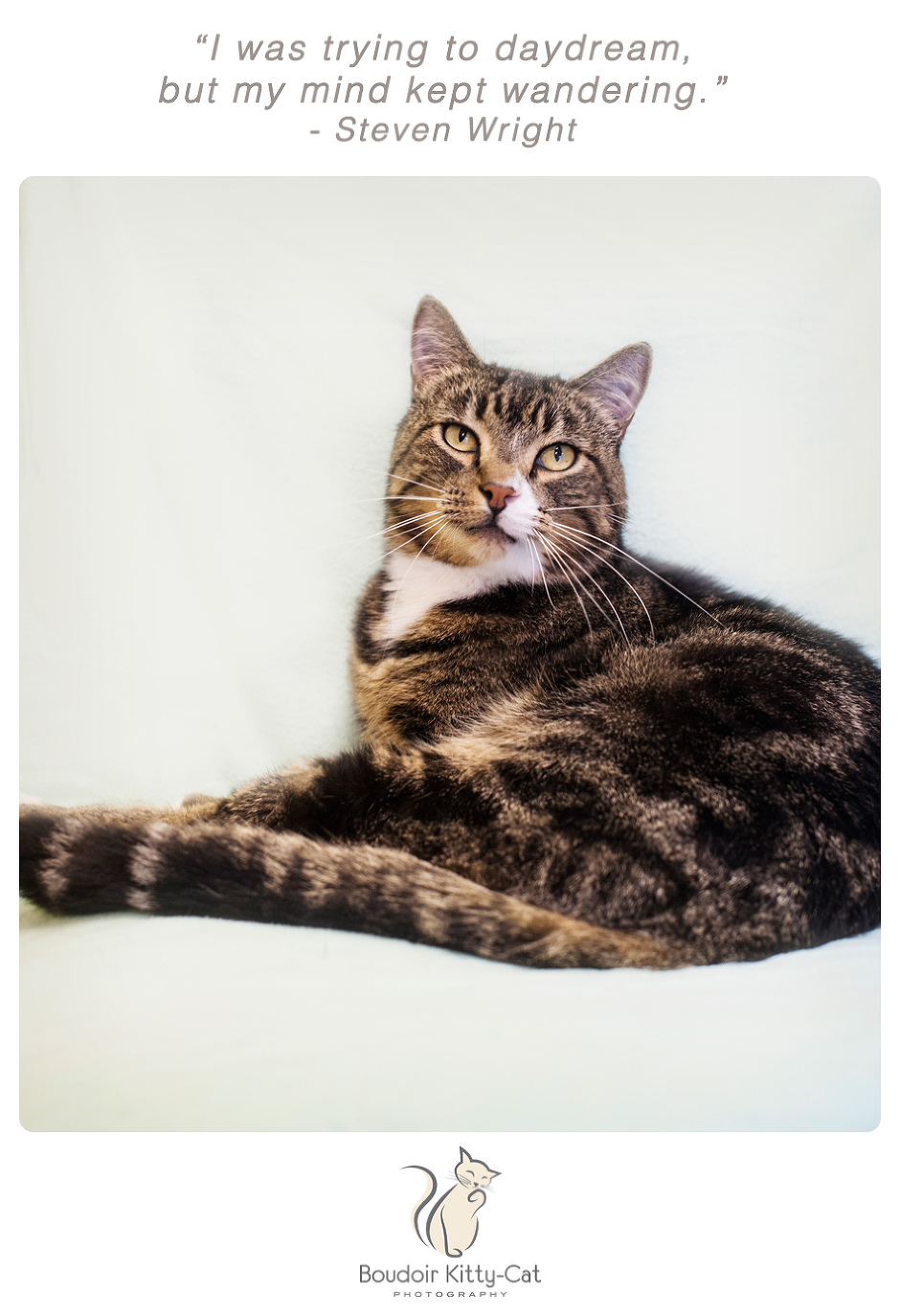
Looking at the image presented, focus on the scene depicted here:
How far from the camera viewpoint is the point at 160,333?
2.05 m

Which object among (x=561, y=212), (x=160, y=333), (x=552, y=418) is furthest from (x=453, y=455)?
(x=160, y=333)

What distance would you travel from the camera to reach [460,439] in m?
2.08

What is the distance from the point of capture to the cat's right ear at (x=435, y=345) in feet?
6.86

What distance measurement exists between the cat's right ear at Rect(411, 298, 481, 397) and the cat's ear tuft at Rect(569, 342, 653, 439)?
26 cm

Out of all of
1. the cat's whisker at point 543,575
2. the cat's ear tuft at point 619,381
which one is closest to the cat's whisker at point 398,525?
the cat's whisker at point 543,575
